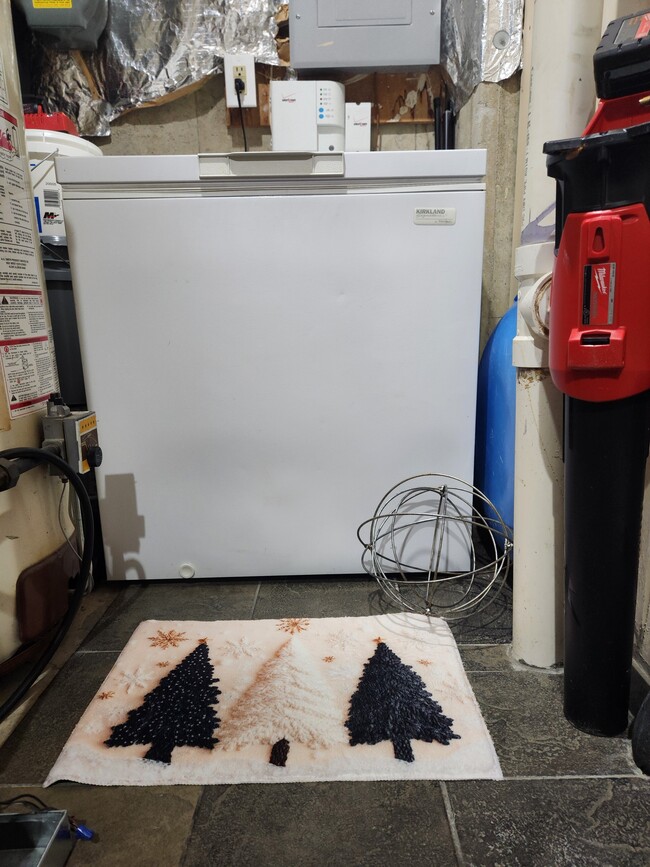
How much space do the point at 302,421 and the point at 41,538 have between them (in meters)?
0.59

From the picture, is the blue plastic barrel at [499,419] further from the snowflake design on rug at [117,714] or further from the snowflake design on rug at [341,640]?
the snowflake design on rug at [117,714]

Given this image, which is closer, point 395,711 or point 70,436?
point 395,711

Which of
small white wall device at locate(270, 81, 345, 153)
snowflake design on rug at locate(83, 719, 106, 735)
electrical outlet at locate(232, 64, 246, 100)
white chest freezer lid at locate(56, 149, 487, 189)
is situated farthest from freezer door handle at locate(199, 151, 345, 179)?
snowflake design on rug at locate(83, 719, 106, 735)

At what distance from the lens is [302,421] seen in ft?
4.00

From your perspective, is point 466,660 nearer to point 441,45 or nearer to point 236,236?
point 236,236

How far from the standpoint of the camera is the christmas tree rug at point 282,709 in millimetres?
752

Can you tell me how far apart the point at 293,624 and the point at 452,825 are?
0.53 metres

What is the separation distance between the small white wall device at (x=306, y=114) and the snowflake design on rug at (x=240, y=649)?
A: 1.48 meters

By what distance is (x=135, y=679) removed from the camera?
953mm

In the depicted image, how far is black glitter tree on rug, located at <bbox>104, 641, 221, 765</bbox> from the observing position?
0.80 m

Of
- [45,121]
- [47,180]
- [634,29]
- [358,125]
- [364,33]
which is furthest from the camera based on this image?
[358,125]

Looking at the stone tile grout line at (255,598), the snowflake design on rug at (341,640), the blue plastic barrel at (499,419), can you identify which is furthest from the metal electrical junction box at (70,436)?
the blue plastic barrel at (499,419)

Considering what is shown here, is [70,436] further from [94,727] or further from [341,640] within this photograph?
[341,640]

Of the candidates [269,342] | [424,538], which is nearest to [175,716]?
[424,538]
